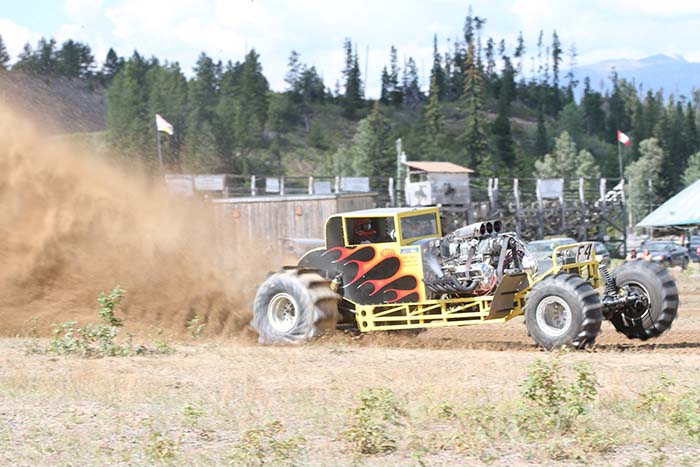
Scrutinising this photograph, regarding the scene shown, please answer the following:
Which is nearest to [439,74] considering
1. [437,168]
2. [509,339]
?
[437,168]

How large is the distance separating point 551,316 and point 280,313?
4.51 m

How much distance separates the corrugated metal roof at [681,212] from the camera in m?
31.9

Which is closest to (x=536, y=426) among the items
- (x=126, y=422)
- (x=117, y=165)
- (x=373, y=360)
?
(x=126, y=422)

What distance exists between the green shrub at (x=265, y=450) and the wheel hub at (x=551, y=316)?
6.00m

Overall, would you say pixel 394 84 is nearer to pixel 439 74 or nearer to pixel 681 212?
pixel 439 74

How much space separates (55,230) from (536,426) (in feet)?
38.6

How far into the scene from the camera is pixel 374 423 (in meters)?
8.24

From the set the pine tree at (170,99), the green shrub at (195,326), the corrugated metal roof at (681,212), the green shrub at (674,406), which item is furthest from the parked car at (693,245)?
the pine tree at (170,99)

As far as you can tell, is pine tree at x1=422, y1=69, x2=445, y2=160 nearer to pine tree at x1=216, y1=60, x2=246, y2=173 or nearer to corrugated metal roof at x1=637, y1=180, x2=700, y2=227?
pine tree at x1=216, y1=60, x2=246, y2=173

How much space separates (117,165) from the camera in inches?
795

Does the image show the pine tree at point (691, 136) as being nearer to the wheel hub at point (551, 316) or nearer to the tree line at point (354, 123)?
the tree line at point (354, 123)

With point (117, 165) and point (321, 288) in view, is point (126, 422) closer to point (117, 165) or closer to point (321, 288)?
point (321, 288)

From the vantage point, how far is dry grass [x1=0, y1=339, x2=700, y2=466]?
779cm

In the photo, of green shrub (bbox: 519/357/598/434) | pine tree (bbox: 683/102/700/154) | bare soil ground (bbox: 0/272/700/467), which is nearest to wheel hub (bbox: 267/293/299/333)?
bare soil ground (bbox: 0/272/700/467)
